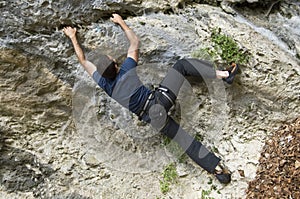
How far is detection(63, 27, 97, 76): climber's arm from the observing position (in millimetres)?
5316

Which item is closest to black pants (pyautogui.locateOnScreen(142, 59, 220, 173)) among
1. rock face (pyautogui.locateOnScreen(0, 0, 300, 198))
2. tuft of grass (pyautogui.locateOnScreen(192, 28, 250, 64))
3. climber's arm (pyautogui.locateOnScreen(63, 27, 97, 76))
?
tuft of grass (pyautogui.locateOnScreen(192, 28, 250, 64))

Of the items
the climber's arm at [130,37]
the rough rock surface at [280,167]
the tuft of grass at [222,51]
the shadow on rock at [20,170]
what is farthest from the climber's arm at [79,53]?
the rough rock surface at [280,167]

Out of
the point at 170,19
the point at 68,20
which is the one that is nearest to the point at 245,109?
the point at 170,19

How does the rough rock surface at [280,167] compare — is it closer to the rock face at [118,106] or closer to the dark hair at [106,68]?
the rock face at [118,106]

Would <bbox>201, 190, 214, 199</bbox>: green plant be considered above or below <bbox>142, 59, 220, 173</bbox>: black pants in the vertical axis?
below

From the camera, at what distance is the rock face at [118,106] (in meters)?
5.27

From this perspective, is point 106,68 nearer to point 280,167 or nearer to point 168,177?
point 168,177

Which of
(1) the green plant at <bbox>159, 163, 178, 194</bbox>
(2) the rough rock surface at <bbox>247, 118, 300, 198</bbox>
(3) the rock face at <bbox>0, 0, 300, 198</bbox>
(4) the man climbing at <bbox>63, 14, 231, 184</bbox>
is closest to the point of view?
(2) the rough rock surface at <bbox>247, 118, 300, 198</bbox>

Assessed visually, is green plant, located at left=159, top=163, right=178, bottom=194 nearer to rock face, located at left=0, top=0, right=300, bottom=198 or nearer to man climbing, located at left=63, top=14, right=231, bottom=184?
rock face, located at left=0, top=0, right=300, bottom=198

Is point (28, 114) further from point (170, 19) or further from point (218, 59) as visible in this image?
point (218, 59)

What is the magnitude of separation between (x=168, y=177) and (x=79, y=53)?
2.10 meters

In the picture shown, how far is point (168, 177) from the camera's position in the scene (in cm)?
562

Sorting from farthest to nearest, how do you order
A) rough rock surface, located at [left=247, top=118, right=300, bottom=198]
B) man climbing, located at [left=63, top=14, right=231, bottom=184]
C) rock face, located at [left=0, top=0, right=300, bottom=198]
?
rock face, located at [left=0, top=0, right=300, bottom=198]
man climbing, located at [left=63, top=14, right=231, bottom=184]
rough rock surface, located at [left=247, top=118, right=300, bottom=198]

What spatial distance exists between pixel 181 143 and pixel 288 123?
1.46 metres
